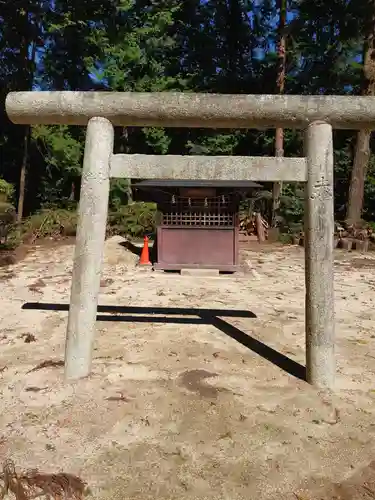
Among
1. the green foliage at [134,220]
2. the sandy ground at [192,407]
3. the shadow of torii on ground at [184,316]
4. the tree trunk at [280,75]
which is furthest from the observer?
the tree trunk at [280,75]

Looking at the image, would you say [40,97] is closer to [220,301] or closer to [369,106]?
[369,106]

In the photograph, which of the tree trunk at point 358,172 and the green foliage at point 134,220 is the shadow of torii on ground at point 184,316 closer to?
the green foliage at point 134,220

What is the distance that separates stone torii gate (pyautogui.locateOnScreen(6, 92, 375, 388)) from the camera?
3.13 metres

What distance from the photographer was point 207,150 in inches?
742

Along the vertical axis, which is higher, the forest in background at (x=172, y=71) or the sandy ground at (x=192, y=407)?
the forest in background at (x=172, y=71)

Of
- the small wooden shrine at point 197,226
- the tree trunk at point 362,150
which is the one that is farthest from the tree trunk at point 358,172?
the small wooden shrine at point 197,226

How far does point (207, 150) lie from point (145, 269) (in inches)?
450

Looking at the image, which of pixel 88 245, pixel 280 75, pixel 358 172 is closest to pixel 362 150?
pixel 358 172

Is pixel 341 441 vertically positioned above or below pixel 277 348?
below

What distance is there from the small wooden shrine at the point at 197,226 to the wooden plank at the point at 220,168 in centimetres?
563

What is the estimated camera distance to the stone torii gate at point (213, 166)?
3.13 metres

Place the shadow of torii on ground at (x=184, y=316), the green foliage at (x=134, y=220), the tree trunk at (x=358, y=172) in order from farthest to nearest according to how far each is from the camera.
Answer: the green foliage at (x=134, y=220), the tree trunk at (x=358, y=172), the shadow of torii on ground at (x=184, y=316)

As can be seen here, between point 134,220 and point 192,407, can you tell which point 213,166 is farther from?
point 134,220

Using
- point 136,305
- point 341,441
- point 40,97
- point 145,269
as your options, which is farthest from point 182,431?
point 145,269
